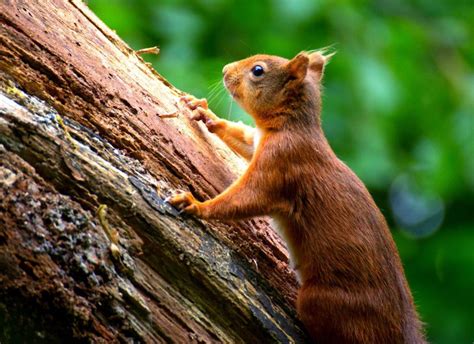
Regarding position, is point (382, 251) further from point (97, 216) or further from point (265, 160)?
point (97, 216)

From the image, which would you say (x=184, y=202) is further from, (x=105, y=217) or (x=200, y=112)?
(x=200, y=112)

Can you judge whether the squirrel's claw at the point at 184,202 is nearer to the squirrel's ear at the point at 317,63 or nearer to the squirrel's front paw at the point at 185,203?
the squirrel's front paw at the point at 185,203

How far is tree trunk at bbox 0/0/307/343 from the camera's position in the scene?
316cm

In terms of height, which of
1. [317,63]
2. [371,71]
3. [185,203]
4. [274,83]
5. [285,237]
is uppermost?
[371,71]

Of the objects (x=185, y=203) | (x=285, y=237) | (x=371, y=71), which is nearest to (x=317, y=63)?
(x=371, y=71)

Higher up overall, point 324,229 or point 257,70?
point 257,70

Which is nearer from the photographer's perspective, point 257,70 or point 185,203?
point 185,203

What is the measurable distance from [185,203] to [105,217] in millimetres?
495

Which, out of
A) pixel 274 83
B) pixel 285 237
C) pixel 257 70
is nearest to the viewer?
pixel 285 237

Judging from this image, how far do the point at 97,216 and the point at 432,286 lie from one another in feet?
18.0

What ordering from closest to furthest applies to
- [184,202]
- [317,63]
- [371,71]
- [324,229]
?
[184,202], [324,229], [317,63], [371,71]

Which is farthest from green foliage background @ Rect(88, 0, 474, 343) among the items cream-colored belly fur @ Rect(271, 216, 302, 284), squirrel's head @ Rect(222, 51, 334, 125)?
cream-colored belly fur @ Rect(271, 216, 302, 284)

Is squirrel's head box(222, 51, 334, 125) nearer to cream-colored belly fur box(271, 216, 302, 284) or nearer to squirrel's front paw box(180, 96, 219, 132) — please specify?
squirrel's front paw box(180, 96, 219, 132)

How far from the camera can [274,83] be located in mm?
4895
